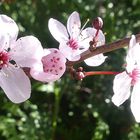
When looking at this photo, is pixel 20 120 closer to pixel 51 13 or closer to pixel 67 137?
pixel 67 137


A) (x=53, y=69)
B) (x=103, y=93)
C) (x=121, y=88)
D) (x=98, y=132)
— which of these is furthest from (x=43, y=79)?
(x=103, y=93)

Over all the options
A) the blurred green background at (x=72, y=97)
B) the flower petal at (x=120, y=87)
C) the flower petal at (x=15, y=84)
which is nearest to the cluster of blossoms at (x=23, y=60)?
the flower petal at (x=15, y=84)

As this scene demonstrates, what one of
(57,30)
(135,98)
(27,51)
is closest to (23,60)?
(27,51)

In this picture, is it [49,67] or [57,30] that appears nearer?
[49,67]

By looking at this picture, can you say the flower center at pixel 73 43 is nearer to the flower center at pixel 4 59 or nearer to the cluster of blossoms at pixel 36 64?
the cluster of blossoms at pixel 36 64

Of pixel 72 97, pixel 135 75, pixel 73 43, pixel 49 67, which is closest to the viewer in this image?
pixel 49 67

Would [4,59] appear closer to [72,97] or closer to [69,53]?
[69,53]
